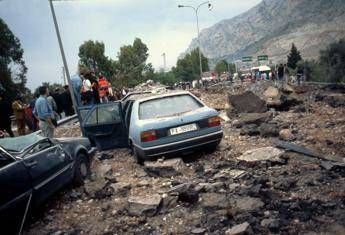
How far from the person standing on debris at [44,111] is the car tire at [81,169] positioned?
2.70m

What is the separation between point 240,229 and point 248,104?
8.83 metres

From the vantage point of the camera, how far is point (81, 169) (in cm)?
779

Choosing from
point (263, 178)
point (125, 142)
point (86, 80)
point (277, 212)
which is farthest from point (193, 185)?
point (86, 80)

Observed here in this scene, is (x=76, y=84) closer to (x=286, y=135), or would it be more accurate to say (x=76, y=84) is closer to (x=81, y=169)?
(x=81, y=169)

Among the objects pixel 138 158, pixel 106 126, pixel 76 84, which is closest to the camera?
pixel 138 158

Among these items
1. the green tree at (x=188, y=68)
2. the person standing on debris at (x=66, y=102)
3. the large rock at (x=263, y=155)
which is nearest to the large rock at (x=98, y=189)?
the large rock at (x=263, y=155)

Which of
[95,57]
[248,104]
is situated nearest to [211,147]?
[248,104]

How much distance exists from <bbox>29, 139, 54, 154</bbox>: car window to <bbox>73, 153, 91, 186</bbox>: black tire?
713 mm

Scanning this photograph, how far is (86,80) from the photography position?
1524cm

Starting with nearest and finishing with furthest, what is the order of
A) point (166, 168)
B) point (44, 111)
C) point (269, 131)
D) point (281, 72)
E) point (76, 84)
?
point (166, 168) → point (269, 131) → point (44, 111) → point (76, 84) → point (281, 72)

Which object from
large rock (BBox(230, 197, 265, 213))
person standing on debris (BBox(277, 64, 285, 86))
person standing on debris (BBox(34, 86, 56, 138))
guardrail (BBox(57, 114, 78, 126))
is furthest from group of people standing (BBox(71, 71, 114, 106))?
person standing on debris (BBox(277, 64, 285, 86))

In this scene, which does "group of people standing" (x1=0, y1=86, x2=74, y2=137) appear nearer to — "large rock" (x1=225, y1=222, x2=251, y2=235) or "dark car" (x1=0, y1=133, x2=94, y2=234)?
"dark car" (x1=0, y1=133, x2=94, y2=234)

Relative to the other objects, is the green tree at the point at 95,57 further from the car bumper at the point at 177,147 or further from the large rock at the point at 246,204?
the large rock at the point at 246,204

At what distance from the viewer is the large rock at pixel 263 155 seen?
23.8 feet
